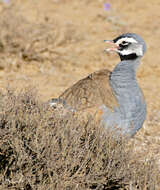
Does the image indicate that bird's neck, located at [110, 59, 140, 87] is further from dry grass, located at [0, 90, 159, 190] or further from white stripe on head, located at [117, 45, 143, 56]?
dry grass, located at [0, 90, 159, 190]

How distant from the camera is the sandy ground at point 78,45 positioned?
657 centimetres

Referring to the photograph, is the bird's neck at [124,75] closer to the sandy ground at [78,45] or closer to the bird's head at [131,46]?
the bird's head at [131,46]

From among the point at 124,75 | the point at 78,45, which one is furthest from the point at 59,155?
the point at 78,45

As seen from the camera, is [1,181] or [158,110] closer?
[1,181]

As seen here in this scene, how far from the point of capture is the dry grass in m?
3.04

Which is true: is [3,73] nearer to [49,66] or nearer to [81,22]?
[49,66]

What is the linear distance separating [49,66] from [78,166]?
179 inches

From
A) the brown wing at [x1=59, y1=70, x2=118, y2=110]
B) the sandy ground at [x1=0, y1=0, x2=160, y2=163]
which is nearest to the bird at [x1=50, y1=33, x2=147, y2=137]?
the brown wing at [x1=59, y1=70, x2=118, y2=110]

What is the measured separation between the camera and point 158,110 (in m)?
6.15

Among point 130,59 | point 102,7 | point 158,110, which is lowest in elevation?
point 158,110

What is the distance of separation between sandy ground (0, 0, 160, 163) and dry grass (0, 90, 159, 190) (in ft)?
5.24

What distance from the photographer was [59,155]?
3041 millimetres

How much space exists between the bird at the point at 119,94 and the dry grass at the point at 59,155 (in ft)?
2.67

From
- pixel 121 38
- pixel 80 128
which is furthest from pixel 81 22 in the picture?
pixel 80 128
